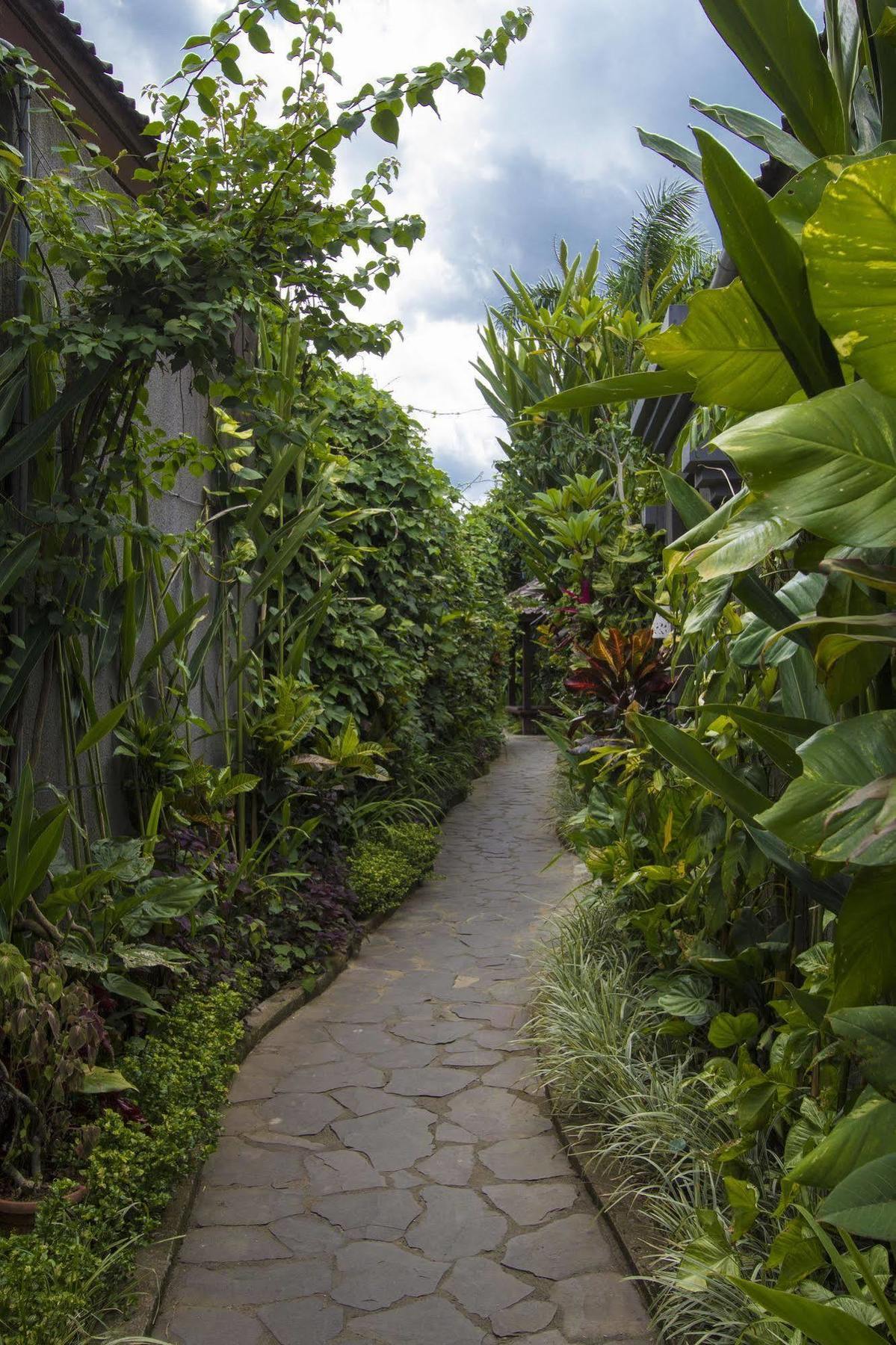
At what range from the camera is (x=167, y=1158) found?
237 cm

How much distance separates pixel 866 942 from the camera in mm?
1227

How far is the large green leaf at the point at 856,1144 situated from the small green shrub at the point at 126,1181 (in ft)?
4.65

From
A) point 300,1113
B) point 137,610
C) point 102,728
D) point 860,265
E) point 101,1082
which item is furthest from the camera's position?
point 137,610

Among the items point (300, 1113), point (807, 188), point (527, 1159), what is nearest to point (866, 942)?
point (807, 188)

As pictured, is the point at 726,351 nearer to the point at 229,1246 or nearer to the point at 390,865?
the point at 229,1246

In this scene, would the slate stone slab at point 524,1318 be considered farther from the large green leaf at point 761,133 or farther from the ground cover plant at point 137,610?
the large green leaf at point 761,133

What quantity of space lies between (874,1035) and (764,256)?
97cm

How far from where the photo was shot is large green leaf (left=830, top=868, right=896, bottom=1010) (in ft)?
3.86

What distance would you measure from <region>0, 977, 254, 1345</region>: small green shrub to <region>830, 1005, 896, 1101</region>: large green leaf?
1519mm

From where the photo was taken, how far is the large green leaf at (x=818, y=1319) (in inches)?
44.9

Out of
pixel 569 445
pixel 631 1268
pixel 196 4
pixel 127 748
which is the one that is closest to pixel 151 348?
pixel 196 4

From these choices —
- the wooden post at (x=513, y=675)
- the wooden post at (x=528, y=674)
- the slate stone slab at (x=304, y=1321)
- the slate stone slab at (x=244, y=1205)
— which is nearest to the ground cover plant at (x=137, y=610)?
the slate stone slab at (x=244, y=1205)

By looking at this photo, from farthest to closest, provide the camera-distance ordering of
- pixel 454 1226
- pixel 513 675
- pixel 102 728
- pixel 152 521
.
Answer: pixel 513 675 < pixel 152 521 < pixel 102 728 < pixel 454 1226

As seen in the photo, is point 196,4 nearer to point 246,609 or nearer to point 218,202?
point 218,202
